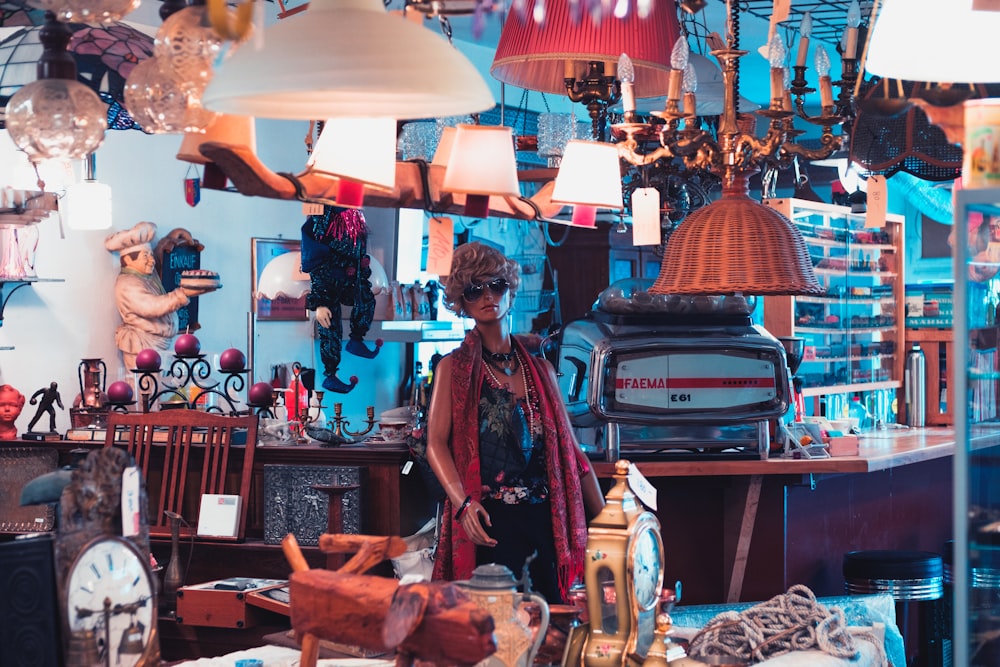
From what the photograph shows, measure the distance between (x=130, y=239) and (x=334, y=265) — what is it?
8.71 feet

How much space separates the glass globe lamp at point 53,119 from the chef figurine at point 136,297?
5014 millimetres

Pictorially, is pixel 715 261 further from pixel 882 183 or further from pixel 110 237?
pixel 110 237

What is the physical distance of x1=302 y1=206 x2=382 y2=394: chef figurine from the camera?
4.90m

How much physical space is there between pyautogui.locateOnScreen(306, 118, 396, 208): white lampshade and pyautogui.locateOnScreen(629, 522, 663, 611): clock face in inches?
35.3

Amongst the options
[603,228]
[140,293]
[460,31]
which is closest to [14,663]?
[140,293]

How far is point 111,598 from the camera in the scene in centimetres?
197

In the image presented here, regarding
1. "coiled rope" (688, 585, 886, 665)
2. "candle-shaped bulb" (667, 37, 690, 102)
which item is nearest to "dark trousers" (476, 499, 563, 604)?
"coiled rope" (688, 585, 886, 665)

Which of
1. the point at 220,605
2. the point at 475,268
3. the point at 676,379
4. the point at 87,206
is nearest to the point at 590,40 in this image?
the point at 475,268

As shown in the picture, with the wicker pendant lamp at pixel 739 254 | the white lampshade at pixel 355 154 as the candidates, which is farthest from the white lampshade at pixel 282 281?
the white lampshade at pixel 355 154

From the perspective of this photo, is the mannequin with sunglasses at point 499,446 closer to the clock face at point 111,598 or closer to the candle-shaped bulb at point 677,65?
the candle-shaped bulb at point 677,65

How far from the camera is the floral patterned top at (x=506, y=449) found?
3.91m

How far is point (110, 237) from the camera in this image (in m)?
7.20

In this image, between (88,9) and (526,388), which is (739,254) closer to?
(526,388)

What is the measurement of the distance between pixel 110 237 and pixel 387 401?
270 centimetres
